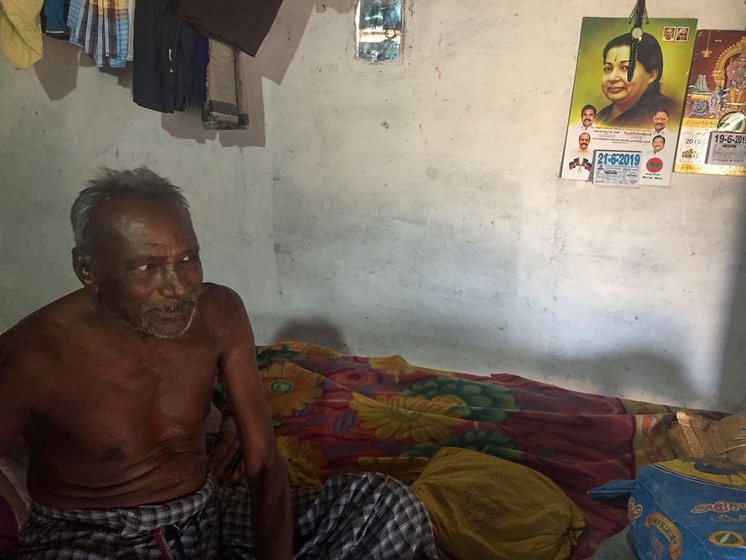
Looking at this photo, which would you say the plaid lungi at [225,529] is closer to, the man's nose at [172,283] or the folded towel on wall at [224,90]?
the man's nose at [172,283]

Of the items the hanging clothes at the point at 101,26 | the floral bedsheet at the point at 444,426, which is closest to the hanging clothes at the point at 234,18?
the hanging clothes at the point at 101,26

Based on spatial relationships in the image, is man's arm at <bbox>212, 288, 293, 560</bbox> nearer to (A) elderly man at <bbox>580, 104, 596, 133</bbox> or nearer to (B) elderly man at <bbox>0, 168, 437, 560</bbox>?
(B) elderly man at <bbox>0, 168, 437, 560</bbox>

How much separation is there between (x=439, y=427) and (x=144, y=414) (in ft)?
2.84

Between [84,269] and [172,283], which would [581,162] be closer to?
[172,283]

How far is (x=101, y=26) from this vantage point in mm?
1938

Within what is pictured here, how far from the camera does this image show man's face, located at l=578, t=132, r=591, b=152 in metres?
1.96

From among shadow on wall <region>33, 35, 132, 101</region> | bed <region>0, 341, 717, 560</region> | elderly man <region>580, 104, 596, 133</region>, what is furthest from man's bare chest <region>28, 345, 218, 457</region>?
shadow on wall <region>33, 35, 132, 101</region>

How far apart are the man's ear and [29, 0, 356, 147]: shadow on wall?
4.08 ft

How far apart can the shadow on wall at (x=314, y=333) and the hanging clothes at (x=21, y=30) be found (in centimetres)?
132

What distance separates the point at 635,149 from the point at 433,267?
2.57 feet

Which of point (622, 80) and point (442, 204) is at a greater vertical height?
point (622, 80)

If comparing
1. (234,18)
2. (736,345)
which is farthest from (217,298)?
(736,345)

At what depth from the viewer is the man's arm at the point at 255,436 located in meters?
1.18

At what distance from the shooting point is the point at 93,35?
76.8 inches
